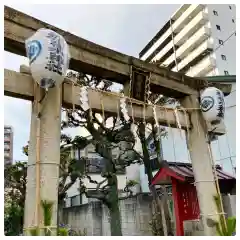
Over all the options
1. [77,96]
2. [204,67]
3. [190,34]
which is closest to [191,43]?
[190,34]

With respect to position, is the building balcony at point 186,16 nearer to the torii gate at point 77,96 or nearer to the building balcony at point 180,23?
the building balcony at point 180,23

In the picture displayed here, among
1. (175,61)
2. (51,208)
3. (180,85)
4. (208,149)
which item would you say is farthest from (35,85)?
(175,61)

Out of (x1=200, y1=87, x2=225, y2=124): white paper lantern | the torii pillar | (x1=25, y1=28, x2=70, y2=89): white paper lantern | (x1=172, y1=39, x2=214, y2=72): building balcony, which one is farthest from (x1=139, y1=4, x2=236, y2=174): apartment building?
(x1=25, y1=28, x2=70, y2=89): white paper lantern

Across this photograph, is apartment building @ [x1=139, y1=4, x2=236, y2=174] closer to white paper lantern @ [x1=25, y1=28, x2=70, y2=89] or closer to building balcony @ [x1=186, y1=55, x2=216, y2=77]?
building balcony @ [x1=186, y1=55, x2=216, y2=77]

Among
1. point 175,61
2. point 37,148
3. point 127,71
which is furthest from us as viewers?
point 175,61

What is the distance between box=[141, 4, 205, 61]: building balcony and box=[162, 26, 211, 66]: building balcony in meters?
1.58

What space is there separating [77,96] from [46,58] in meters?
0.89

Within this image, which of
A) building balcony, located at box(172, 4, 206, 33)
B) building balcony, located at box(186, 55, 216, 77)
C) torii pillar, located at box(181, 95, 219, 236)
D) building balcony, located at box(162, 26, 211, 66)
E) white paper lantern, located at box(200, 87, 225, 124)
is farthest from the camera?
building balcony, located at box(172, 4, 206, 33)

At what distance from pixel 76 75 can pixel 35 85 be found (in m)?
3.95

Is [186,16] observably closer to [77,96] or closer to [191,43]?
[191,43]

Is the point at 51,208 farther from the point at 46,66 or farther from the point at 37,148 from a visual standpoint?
the point at 46,66

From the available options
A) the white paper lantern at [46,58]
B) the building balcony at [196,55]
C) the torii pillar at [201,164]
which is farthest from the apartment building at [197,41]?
the white paper lantern at [46,58]

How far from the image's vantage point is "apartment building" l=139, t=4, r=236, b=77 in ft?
69.5

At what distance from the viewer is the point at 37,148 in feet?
10.7
